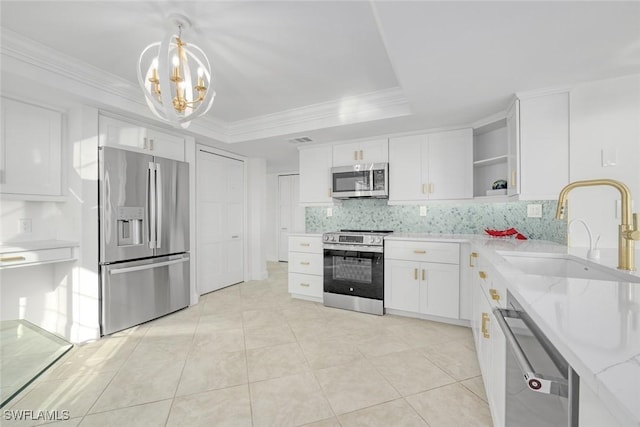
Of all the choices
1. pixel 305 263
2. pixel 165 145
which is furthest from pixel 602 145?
pixel 165 145

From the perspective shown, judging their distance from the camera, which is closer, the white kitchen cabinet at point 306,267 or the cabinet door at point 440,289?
the cabinet door at point 440,289

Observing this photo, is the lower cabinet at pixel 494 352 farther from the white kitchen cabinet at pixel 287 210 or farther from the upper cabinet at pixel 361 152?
the white kitchen cabinet at pixel 287 210

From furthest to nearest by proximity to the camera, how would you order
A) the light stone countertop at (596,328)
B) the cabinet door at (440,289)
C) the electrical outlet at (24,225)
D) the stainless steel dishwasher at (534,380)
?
1. the cabinet door at (440,289)
2. the electrical outlet at (24,225)
3. the stainless steel dishwasher at (534,380)
4. the light stone countertop at (596,328)

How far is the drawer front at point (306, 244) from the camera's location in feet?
12.5

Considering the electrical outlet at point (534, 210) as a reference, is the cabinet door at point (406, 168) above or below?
above

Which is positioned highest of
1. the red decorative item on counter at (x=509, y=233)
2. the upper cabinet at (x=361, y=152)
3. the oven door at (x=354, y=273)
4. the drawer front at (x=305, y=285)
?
the upper cabinet at (x=361, y=152)

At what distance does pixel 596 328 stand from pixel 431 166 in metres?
2.96

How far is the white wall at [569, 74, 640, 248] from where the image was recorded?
2.10 metres

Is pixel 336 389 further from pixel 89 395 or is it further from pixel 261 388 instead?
pixel 89 395

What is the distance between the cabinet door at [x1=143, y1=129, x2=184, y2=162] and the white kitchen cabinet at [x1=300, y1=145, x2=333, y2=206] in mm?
1614

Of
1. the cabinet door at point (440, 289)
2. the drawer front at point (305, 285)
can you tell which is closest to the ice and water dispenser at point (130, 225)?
the drawer front at point (305, 285)

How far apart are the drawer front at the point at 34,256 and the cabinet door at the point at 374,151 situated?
3281 mm

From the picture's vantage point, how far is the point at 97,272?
272 cm

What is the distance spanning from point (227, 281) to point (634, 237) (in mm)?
4468
